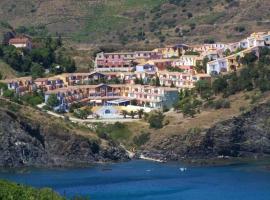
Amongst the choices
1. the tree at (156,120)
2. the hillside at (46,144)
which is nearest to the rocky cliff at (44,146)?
the hillside at (46,144)

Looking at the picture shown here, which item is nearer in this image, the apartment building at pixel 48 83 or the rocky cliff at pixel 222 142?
the rocky cliff at pixel 222 142

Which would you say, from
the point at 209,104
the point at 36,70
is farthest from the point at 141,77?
the point at 209,104

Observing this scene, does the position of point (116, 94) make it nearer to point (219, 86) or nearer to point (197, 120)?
point (219, 86)

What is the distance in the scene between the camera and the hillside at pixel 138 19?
385ft

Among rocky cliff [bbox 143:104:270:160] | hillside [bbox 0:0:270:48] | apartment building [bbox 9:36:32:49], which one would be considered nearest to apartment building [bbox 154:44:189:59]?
hillside [bbox 0:0:270:48]

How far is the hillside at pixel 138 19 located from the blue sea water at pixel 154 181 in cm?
3290

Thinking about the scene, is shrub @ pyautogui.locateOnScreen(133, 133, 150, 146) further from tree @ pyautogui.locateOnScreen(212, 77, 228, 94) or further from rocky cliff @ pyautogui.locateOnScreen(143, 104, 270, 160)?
tree @ pyautogui.locateOnScreen(212, 77, 228, 94)

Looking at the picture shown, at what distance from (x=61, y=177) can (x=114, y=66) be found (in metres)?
27.8

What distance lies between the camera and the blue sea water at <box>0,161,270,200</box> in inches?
2844

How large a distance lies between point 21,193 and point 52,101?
1581 inches

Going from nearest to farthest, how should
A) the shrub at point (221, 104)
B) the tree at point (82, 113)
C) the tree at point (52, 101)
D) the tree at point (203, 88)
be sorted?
the shrub at point (221, 104), the tree at point (82, 113), the tree at point (203, 88), the tree at point (52, 101)

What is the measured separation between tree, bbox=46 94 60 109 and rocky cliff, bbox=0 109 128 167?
6.91 metres

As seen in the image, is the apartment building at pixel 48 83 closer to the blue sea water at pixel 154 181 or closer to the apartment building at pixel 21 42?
the apartment building at pixel 21 42

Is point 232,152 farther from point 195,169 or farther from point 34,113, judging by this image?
point 34,113
